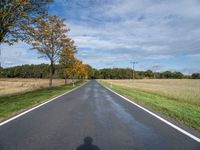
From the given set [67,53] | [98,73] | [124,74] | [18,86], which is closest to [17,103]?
[67,53]

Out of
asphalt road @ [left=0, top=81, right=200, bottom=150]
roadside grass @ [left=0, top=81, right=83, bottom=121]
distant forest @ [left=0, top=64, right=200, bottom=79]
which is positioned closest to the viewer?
asphalt road @ [left=0, top=81, right=200, bottom=150]

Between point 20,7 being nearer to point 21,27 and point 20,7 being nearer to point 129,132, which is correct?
point 21,27

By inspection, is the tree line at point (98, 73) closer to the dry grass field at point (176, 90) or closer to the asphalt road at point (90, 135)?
the dry grass field at point (176, 90)

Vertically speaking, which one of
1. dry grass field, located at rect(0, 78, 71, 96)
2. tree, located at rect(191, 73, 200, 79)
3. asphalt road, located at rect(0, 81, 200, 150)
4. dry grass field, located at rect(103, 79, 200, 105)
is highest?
tree, located at rect(191, 73, 200, 79)

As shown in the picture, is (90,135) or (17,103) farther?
(17,103)

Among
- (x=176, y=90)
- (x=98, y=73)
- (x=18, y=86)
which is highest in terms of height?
(x=98, y=73)

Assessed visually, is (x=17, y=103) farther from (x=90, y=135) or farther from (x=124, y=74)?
(x=124, y=74)

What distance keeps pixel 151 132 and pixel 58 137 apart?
2.69 meters

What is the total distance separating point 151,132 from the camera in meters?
6.72

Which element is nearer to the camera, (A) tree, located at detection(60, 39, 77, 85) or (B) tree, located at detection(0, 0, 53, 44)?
(B) tree, located at detection(0, 0, 53, 44)

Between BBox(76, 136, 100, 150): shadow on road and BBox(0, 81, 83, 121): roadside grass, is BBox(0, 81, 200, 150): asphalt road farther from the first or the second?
BBox(0, 81, 83, 121): roadside grass

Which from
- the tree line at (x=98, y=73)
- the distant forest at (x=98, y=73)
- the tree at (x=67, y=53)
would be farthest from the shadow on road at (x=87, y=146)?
the distant forest at (x=98, y=73)

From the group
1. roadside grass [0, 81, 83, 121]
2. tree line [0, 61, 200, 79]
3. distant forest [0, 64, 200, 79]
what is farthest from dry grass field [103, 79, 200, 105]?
distant forest [0, 64, 200, 79]

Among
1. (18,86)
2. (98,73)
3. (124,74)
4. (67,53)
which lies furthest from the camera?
(98,73)
